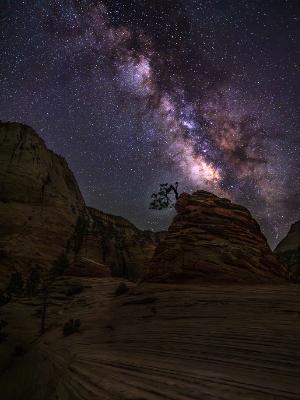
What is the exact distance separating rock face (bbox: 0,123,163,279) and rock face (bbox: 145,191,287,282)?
17.6m

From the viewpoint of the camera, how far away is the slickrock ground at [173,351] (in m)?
6.63

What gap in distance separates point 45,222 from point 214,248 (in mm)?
33779

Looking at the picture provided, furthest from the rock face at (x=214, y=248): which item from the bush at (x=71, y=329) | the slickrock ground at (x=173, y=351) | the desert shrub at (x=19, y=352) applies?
the desert shrub at (x=19, y=352)

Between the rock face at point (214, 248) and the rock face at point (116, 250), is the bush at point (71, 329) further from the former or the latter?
the rock face at point (116, 250)

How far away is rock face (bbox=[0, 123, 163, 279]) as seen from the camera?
41375 millimetres

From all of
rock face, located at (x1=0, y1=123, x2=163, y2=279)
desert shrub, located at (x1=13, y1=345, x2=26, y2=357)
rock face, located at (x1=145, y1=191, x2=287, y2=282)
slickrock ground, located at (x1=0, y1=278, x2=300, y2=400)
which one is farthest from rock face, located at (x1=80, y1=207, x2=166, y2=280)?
slickrock ground, located at (x1=0, y1=278, x2=300, y2=400)

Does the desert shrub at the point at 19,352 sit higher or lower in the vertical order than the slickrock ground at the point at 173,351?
lower

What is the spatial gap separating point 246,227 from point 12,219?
33.8 m

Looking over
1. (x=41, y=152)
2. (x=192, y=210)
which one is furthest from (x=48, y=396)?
(x=41, y=152)

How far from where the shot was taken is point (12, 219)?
45.0 metres

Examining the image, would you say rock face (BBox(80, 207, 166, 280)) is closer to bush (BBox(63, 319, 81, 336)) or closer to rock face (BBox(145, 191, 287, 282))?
rock face (BBox(145, 191, 287, 282))

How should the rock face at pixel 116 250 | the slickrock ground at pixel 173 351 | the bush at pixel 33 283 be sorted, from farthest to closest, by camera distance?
the rock face at pixel 116 250 → the bush at pixel 33 283 → the slickrock ground at pixel 173 351

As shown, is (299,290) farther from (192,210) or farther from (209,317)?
(192,210)

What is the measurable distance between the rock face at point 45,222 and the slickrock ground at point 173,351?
20.5 meters
